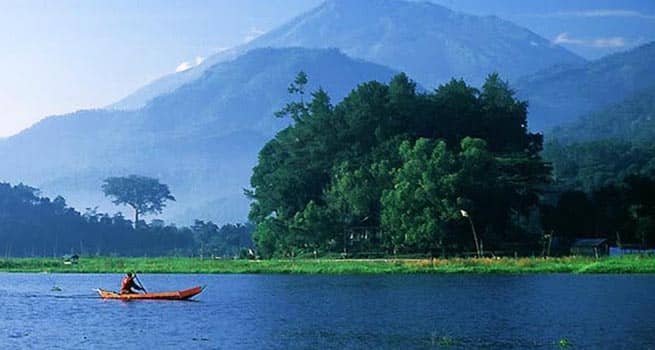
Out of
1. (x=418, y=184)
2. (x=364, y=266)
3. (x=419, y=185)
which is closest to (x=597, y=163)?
(x=418, y=184)

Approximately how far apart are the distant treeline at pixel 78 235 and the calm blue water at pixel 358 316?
7927 cm

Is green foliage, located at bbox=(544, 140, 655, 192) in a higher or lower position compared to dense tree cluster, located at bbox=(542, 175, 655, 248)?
higher

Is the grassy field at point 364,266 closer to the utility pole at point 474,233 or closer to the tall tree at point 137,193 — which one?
the utility pole at point 474,233

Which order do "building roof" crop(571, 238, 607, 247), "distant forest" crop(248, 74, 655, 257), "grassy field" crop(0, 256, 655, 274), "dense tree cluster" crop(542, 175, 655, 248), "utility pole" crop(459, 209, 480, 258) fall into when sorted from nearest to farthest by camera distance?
"grassy field" crop(0, 256, 655, 274)
"utility pole" crop(459, 209, 480, 258)
"distant forest" crop(248, 74, 655, 257)
"dense tree cluster" crop(542, 175, 655, 248)
"building roof" crop(571, 238, 607, 247)

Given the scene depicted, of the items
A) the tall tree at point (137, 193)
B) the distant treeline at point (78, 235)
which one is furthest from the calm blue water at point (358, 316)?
the tall tree at point (137, 193)

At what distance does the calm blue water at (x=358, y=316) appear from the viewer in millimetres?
34875

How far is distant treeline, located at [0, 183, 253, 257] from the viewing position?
144 metres

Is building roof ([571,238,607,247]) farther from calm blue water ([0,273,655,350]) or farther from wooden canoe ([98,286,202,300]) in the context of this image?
wooden canoe ([98,286,202,300])

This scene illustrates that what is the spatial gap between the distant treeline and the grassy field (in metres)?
49.2

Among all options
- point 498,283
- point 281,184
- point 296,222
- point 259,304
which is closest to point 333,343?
point 259,304

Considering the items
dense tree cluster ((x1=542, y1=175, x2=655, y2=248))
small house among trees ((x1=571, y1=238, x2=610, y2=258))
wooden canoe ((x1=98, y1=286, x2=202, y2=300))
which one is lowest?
wooden canoe ((x1=98, y1=286, x2=202, y2=300))

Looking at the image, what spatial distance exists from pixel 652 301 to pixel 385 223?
38445 millimetres

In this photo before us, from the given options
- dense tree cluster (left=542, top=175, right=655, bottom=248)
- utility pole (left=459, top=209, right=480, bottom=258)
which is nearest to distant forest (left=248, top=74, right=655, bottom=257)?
dense tree cluster (left=542, top=175, right=655, bottom=248)

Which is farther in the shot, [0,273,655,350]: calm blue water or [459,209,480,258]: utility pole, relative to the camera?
[459,209,480,258]: utility pole
